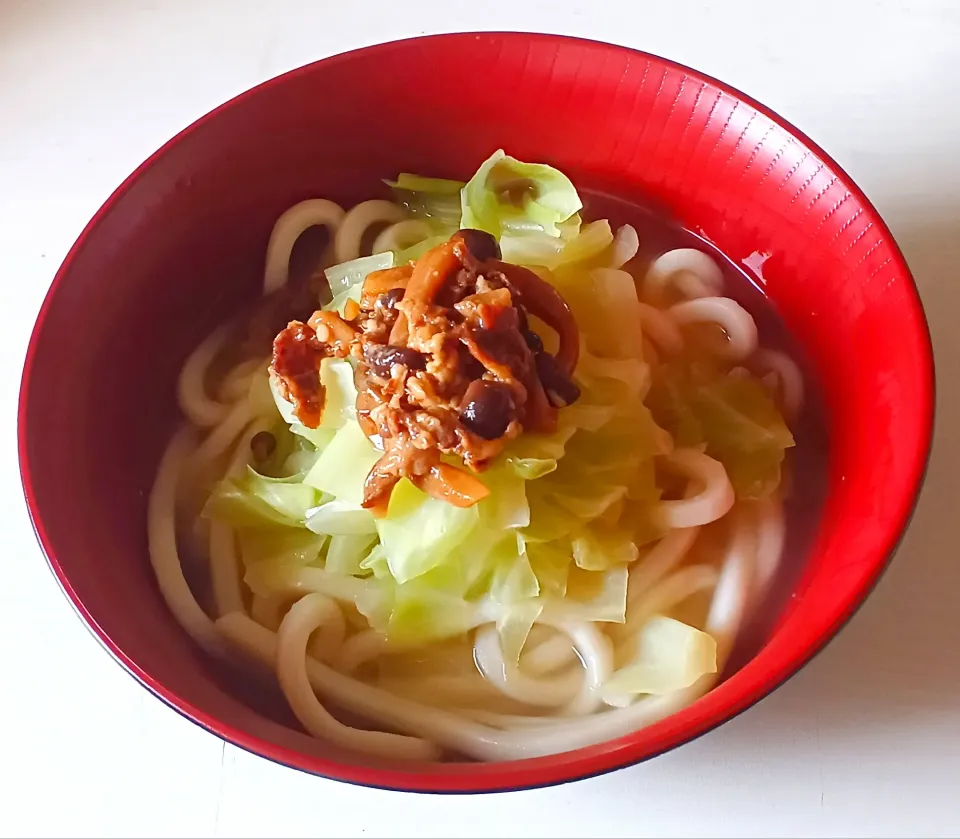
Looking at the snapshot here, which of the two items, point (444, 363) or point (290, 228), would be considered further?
point (290, 228)

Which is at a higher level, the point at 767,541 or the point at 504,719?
the point at 767,541

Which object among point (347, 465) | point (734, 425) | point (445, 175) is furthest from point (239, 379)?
point (734, 425)

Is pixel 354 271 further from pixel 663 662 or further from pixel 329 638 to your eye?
pixel 663 662

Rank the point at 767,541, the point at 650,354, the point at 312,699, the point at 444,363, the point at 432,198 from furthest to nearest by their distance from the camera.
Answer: the point at 432,198, the point at 650,354, the point at 767,541, the point at 312,699, the point at 444,363

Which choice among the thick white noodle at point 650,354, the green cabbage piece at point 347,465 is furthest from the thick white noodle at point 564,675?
the thick white noodle at point 650,354

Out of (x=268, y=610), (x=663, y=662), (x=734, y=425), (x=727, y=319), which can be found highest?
(x=727, y=319)

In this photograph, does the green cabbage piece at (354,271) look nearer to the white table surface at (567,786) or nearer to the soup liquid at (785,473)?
the soup liquid at (785,473)
